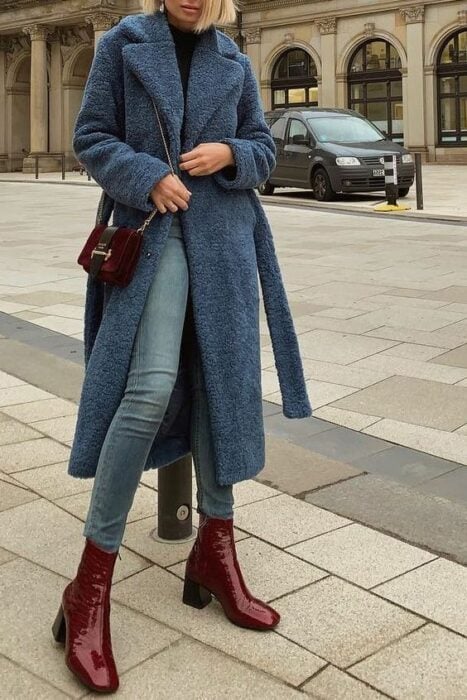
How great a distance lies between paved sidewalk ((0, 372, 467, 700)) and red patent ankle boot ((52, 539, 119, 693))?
0.05 metres

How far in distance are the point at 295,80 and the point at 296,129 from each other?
20.7 m

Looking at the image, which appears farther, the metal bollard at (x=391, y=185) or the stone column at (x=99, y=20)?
the stone column at (x=99, y=20)

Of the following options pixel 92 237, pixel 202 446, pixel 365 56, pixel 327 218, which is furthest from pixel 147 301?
pixel 365 56

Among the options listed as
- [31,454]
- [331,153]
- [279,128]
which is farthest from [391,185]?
[31,454]

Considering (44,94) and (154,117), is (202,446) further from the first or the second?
(44,94)

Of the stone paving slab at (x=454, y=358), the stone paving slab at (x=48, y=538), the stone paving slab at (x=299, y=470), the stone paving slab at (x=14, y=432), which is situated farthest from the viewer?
the stone paving slab at (x=454, y=358)

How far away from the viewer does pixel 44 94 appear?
40.6 m

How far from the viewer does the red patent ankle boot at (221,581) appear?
2426 mm

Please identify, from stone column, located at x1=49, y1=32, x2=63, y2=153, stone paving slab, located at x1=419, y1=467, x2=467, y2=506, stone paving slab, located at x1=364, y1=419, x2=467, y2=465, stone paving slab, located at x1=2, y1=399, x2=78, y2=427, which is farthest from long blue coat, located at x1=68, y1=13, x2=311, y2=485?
stone column, located at x1=49, y1=32, x2=63, y2=153

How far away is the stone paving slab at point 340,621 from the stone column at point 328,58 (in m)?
35.7

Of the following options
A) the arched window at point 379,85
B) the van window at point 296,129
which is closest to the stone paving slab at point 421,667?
the van window at point 296,129

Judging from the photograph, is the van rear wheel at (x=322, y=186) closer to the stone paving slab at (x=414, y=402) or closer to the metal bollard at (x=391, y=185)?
the metal bollard at (x=391, y=185)

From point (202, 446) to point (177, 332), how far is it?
1.15ft

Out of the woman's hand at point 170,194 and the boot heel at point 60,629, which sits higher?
the woman's hand at point 170,194
